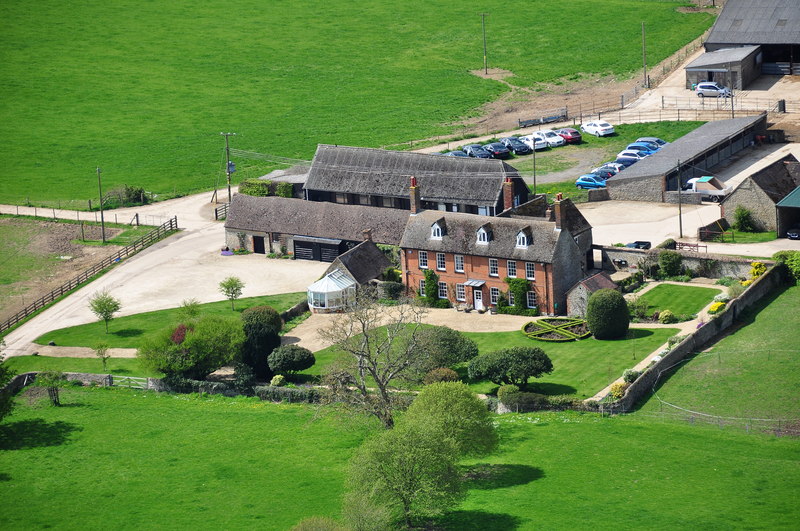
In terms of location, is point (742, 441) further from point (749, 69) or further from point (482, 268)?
point (749, 69)

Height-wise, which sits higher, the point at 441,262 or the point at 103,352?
the point at 441,262

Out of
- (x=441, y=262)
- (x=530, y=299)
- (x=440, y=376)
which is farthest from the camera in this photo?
(x=441, y=262)

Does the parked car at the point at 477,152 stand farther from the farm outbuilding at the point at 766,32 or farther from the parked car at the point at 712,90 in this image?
the farm outbuilding at the point at 766,32

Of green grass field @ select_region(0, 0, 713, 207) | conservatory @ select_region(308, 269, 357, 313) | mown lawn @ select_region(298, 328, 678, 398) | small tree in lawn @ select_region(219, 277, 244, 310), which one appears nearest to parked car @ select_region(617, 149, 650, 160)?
green grass field @ select_region(0, 0, 713, 207)

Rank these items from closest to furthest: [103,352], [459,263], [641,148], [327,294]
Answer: [103,352], [459,263], [327,294], [641,148]

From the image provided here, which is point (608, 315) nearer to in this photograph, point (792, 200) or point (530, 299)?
point (530, 299)

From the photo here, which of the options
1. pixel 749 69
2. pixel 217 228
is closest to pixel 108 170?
pixel 217 228

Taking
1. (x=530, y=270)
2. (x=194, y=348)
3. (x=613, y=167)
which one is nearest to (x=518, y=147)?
(x=613, y=167)
